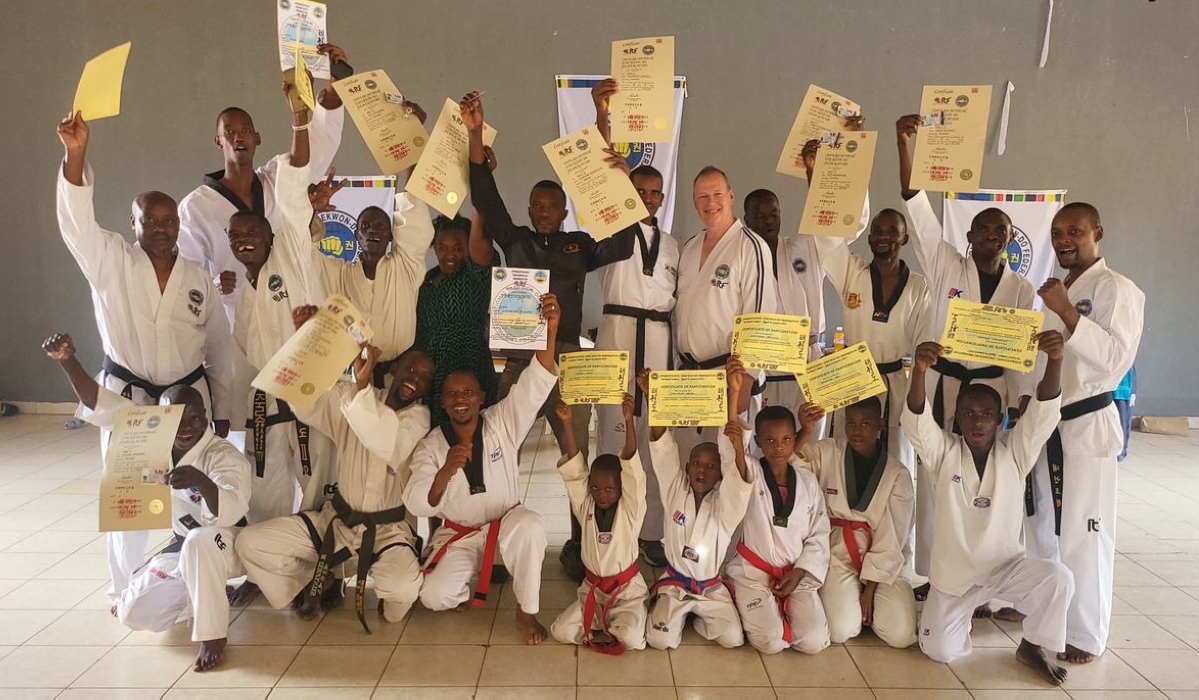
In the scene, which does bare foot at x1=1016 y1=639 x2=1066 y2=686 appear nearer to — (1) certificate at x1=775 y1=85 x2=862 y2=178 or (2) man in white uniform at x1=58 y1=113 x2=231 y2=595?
(1) certificate at x1=775 y1=85 x2=862 y2=178

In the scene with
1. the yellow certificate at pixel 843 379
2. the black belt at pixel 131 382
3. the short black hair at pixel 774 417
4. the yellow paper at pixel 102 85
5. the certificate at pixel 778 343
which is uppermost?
the yellow paper at pixel 102 85

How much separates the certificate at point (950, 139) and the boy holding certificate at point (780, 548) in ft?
4.33

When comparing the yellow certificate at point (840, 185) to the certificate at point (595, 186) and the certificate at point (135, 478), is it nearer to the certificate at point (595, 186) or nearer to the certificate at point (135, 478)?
the certificate at point (595, 186)

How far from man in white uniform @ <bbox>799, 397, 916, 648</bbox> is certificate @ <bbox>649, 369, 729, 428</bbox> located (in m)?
0.38

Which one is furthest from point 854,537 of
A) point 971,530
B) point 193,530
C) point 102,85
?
point 102,85

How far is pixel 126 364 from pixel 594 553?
2.10 m

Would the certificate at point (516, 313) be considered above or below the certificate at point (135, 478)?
above

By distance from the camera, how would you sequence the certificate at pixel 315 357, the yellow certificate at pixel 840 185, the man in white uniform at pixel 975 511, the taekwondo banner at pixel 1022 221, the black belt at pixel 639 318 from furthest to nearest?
1. the taekwondo banner at pixel 1022 221
2. the black belt at pixel 639 318
3. the yellow certificate at pixel 840 185
4. the man in white uniform at pixel 975 511
5. the certificate at pixel 315 357

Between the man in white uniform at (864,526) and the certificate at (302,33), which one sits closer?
the man in white uniform at (864,526)

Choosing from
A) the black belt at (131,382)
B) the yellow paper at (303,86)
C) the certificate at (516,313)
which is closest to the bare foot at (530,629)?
the certificate at (516,313)

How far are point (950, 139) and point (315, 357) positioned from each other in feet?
9.54

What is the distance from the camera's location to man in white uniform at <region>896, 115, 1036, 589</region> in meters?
3.51

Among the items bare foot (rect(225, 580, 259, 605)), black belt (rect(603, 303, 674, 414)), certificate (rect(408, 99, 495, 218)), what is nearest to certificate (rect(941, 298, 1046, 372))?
black belt (rect(603, 303, 674, 414))

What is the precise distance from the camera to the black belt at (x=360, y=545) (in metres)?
3.27
